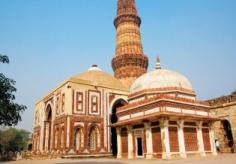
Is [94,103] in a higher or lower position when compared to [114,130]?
higher

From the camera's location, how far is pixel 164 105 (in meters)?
20.0

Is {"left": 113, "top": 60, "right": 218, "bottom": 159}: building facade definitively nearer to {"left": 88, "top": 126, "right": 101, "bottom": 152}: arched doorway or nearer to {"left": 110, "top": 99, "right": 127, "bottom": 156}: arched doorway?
{"left": 88, "top": 126, "right": 101, "bottom": 152}: arched doorway

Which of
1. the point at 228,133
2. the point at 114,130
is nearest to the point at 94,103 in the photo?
the point at 114,130

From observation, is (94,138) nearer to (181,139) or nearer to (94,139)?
(94,139)

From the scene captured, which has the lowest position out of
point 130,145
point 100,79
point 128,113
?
point 130,145

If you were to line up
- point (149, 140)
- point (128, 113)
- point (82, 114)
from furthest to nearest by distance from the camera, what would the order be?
point (82, 114) < point (128, 113) < point (149, 140)

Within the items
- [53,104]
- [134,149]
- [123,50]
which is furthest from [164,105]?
[123,50]

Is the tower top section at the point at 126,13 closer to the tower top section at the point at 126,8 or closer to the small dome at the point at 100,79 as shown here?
the tower top section at the point at 126,8

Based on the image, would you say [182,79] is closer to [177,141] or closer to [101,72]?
[177,141]

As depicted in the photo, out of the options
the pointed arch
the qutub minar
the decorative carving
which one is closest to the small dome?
the qutub minar

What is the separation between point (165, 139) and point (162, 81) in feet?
23.7

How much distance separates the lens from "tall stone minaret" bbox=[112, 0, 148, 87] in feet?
135

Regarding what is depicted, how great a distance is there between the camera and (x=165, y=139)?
1902 cm

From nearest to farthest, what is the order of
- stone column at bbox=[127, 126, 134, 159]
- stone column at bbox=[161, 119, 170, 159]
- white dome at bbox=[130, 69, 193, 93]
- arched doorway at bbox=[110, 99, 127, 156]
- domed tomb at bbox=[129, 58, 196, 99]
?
stone column at bbox=[161, 119, 170, 159] < stone column at bbox=[127, 126, 134, 159] < domed tomb at bbox=[129, 58, 196, 99] < white dome at bbox=[130, 69, 193, 93] < arched doorway at bbox=[110, 99, 127, 156]
